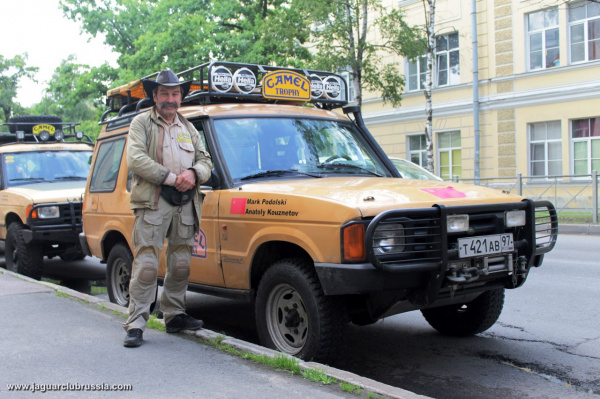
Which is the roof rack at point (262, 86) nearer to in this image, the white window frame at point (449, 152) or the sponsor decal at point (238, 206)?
the sponsor decal at point (238, 206)

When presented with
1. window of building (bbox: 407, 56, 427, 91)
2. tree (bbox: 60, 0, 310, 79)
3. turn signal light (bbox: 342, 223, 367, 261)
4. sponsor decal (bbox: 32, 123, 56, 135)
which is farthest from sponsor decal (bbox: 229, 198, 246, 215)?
window of building (bbox: 407, 56, 427, 91)

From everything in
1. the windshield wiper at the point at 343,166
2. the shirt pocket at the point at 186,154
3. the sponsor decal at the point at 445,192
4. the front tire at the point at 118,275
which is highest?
the shirt pocket at the point at 186,154

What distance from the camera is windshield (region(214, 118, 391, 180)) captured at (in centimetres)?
537

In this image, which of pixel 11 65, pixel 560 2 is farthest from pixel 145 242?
pixel 11 65

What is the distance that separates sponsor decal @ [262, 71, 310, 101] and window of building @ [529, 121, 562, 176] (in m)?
16.7

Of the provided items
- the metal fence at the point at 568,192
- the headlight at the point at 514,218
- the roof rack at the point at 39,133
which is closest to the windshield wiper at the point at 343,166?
the headlight at the point at 514,218

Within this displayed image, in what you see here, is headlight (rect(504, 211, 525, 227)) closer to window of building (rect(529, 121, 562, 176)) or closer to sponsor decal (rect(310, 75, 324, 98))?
sponsor decal (rect(310, 75, 324, 98))

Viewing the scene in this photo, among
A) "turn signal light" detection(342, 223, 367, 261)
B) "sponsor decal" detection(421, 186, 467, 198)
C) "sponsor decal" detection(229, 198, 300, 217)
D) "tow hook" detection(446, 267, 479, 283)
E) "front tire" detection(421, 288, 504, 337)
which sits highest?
"sponsor decal" detection(421, 186, 467, 198)

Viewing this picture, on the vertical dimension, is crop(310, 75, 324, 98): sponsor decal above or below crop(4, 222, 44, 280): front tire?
above

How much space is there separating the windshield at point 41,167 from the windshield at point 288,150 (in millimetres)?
5889

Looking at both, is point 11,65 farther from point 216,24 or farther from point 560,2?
point 560,2

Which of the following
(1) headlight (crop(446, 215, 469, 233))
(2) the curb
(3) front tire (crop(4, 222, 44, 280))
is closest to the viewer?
(1) headlight (crop(446, 215, 469, 233))

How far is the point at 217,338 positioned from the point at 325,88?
2998mm

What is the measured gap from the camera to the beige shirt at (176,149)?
4.97 meters
